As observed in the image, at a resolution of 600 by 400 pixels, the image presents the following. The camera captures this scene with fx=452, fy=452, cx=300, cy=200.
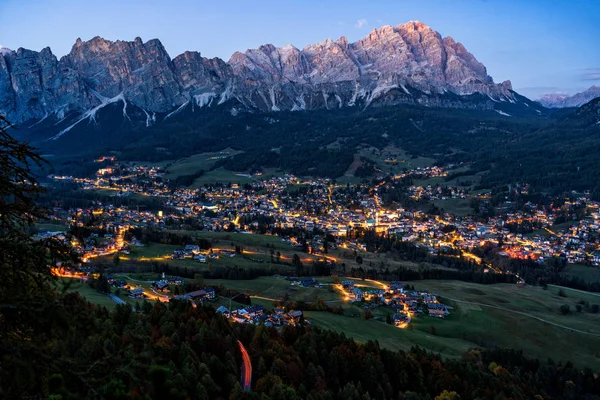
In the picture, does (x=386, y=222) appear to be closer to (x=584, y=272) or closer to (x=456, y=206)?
(x=456, y=206)

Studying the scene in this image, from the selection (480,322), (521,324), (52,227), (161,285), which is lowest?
(480,322)

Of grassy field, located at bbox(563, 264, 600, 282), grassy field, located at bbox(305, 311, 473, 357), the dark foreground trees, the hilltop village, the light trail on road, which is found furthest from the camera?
the hilltop village

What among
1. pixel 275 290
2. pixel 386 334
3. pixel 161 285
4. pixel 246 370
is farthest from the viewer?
pixel 275 290

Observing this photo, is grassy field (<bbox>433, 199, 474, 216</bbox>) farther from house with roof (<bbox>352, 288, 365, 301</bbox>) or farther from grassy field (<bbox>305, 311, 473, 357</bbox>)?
grassy field (<bbox>305, 311, 473, 357</bbox>)

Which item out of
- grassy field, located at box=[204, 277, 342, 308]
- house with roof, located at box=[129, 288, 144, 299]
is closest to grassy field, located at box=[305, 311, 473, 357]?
grassy field, located at box=[204, 277, 342, 308]

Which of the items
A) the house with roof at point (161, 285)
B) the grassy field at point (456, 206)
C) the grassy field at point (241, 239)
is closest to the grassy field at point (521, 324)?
the house with roof at point (161, 285)

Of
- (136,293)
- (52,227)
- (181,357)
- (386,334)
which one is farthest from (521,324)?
(52,227)

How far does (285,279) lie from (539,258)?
74.4 meters

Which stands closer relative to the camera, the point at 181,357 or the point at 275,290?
the point at 181,357

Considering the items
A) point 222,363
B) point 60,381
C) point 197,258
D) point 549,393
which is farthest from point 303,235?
point 60,381

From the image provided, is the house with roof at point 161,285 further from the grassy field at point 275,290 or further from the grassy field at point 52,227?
the grassy field at point 52,227

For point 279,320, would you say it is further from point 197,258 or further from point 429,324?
point 197,258

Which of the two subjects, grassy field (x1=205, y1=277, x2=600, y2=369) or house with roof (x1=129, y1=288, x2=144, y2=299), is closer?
grassy field (x1=205, y1=277, x2=600, y2=369)

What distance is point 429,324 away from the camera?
7312 cm
